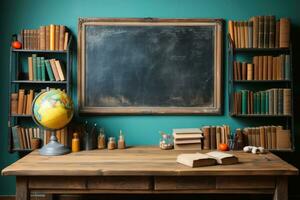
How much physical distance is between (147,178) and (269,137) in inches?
57.5

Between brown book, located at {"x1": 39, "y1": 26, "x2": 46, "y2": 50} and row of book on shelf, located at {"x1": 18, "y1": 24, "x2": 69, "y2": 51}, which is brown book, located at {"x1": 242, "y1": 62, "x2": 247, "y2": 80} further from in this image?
brown book, located at {"x1": 39, "y1": 26, "x2": 46, "y2": 50}

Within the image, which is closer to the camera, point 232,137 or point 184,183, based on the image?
point 184,183

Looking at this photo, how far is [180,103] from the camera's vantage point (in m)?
3.31

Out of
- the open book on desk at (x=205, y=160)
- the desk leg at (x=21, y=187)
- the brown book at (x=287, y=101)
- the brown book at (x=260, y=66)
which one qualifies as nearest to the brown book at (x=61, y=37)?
the desk leg at (x=21, y=187)

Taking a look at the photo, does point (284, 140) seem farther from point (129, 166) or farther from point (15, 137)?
point (15, 137)

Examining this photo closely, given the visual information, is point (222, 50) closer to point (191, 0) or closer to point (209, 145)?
point (191, 0)

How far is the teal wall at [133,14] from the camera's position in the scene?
3.29m

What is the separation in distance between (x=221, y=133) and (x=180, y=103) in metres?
0.52

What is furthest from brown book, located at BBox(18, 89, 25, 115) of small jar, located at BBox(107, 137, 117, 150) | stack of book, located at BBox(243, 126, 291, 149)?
stack of book, located at BBox(243, 126, 291, 149)

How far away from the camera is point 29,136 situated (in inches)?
125

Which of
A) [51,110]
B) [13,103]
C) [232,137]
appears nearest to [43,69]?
[13,103]

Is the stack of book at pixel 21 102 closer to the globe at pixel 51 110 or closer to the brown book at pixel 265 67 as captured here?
the globe at pixel 51 110

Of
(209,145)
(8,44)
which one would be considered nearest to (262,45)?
(209,145)

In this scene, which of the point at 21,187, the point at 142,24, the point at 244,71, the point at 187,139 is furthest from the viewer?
the point at 142,24
